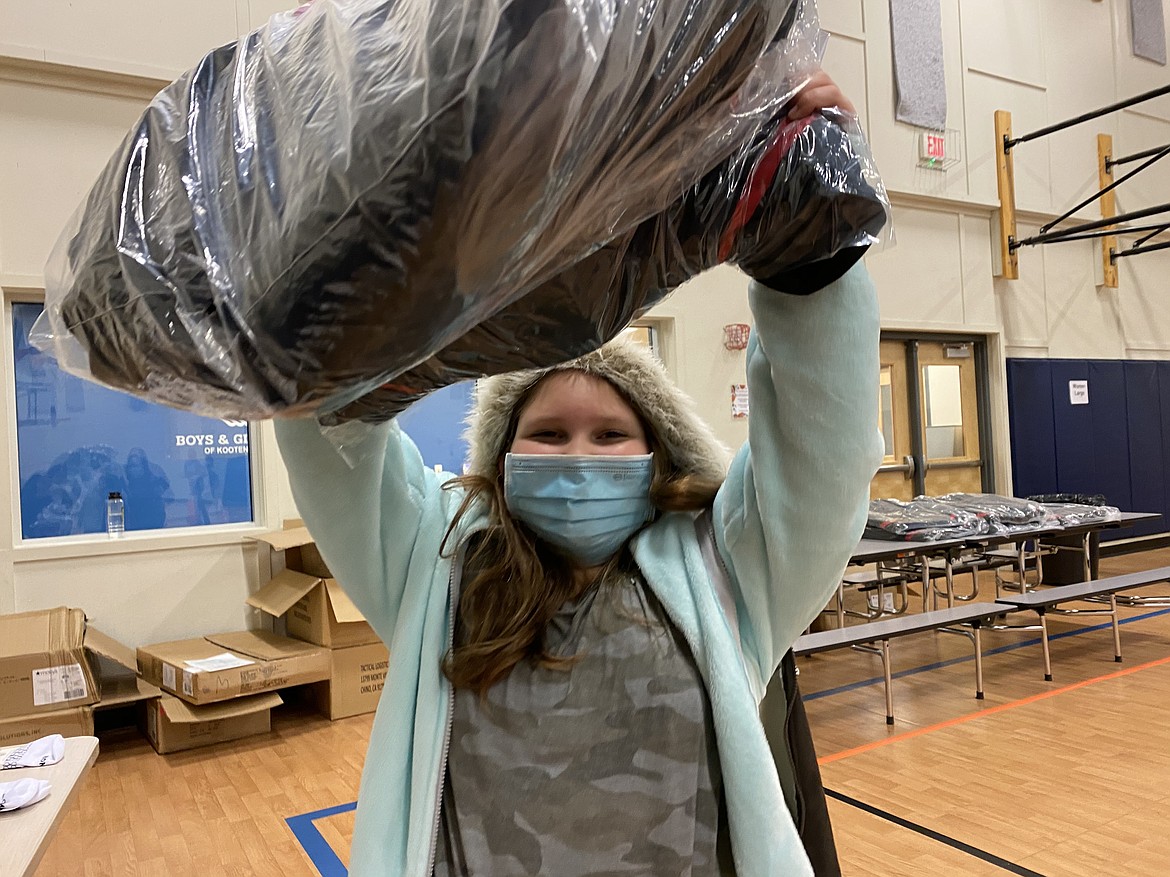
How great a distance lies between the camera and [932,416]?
278 inches

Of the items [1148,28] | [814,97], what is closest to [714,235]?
[814,97]

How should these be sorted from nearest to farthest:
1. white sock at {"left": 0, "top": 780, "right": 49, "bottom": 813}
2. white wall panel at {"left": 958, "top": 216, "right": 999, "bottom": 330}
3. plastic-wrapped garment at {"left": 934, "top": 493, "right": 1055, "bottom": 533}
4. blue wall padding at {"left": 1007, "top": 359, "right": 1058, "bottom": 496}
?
white sock at {"left": 0, "top": 780, "right": 49, "bottom": 813} → plastic-wrapped garment at {"left": 934, "top": 493, "right": 1055, "bottom": 533} → white wall panel at {"left": 958, "top": 216, "right": 999, "bottom": 330} → blue wall padding at {"left": 1007, "top": 359, "right": 1058, "bottom": 496}

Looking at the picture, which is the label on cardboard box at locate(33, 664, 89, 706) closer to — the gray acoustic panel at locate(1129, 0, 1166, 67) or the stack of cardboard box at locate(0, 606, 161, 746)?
the stack of cardboard box at locate(0, 606, 161, 746)

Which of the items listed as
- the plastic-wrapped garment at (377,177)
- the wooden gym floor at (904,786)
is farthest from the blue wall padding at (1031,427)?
the plastic-wrapped garment at (377,177)

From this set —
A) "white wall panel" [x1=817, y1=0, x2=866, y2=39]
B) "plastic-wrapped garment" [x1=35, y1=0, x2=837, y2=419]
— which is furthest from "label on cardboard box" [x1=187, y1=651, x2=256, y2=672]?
"white wall panel" [x1=817, y1=0, x2=866, y2=39]

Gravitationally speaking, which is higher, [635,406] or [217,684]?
[635,406]

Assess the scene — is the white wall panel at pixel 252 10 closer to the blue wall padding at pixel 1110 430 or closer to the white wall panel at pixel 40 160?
the white wall panel at pixel 40 160

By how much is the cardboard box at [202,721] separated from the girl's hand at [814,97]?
3.57 m

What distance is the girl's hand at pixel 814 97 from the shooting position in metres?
0.54

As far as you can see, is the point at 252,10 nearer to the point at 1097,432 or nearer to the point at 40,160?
the point at 40,160

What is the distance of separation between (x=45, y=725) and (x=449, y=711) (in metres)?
3.22

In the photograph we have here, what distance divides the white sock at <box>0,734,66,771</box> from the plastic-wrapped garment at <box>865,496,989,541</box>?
11.5 ft

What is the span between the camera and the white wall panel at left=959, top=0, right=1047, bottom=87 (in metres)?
7.08

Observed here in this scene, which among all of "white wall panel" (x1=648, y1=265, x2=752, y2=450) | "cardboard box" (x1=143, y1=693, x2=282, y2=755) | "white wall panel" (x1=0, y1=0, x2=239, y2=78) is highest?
"white wall panel" (x1=0, y1=0, x2=239, y2=78)
